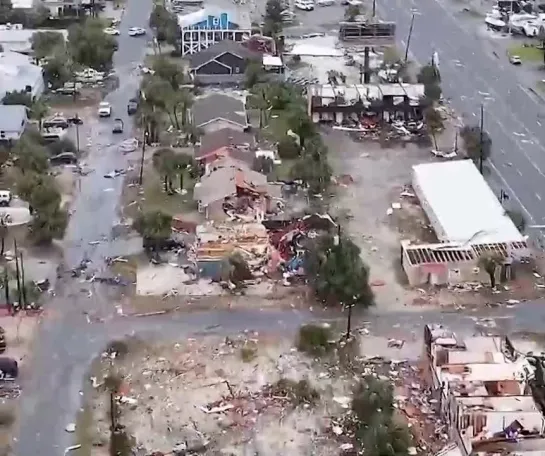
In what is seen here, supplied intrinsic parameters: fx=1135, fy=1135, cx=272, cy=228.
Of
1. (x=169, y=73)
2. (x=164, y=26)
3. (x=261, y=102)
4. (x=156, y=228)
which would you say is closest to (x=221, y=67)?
→ (x=169, y=73)

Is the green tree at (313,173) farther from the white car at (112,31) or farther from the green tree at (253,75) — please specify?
the white car at (112,31)

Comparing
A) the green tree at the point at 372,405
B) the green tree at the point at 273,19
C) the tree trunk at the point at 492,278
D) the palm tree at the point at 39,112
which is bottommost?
the green tree at the point at 273,19

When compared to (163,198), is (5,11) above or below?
below

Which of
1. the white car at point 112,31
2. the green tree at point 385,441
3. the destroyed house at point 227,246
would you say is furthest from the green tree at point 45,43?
the green tree at point 385,441

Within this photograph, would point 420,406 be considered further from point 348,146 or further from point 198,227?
point 348,146

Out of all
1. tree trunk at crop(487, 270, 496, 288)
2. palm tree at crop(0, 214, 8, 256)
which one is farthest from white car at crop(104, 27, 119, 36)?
tree trunk at crop(487, 270, 496, 288)

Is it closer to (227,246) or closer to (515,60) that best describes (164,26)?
(515,60)

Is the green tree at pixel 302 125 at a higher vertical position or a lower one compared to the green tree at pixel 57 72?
higher
